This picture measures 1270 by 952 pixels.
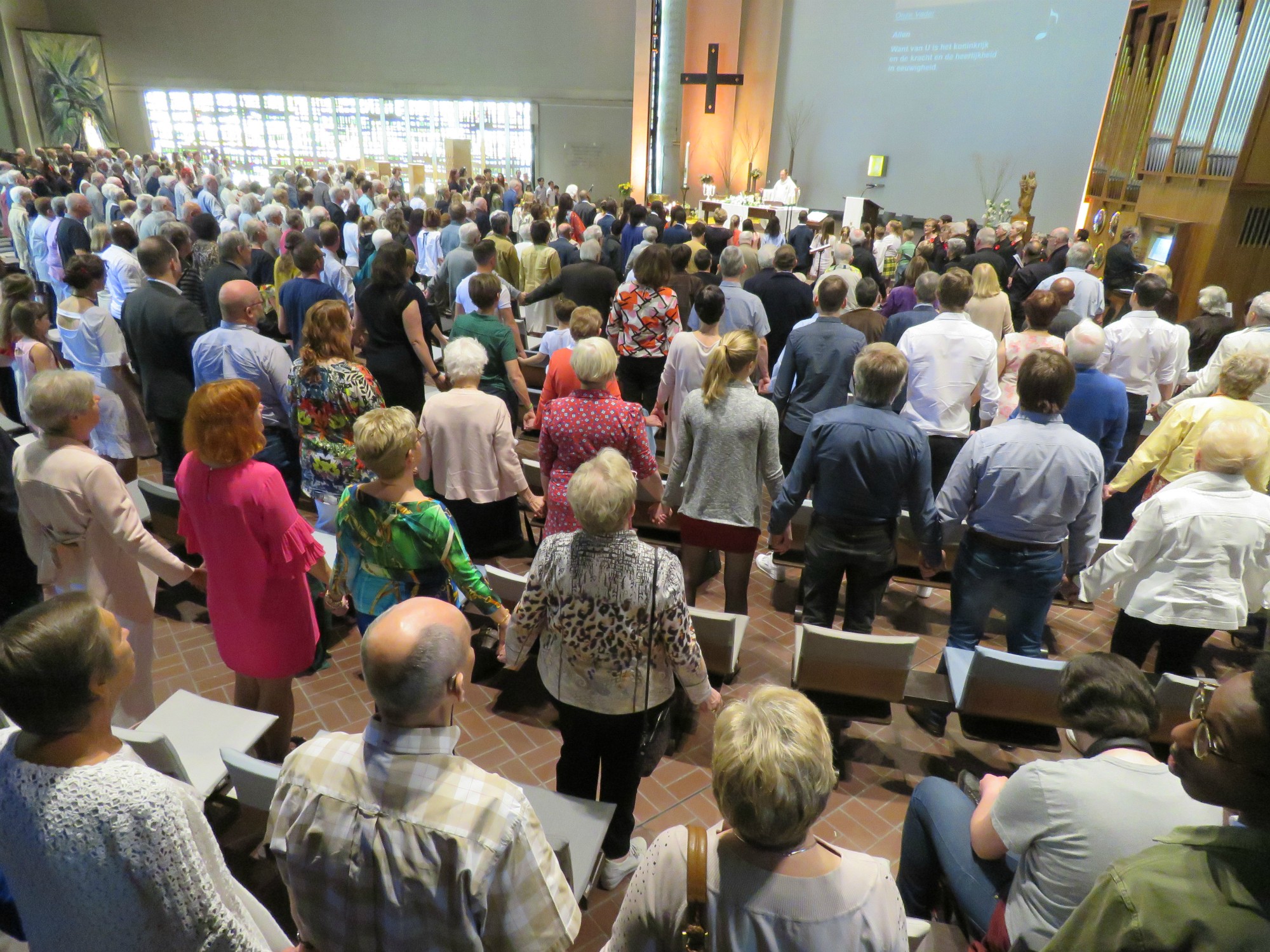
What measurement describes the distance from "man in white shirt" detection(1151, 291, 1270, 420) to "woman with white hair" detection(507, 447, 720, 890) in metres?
4.25

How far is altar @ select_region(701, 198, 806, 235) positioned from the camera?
14688 millimetres

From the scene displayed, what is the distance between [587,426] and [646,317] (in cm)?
206

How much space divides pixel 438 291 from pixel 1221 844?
744 cm

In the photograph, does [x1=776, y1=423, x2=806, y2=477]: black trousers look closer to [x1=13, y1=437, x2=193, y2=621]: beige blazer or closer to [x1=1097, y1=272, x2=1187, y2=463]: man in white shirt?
[x1=1097, y1=272, x2=1187, y2=463]: man in white shirt

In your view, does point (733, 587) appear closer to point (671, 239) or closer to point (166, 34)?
point (671, 239)

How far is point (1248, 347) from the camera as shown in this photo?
468 cm

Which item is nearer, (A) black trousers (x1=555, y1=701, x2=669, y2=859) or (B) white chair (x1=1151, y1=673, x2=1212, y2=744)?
(A) black trousers (x1=555, y1=701, x2=669, y2=859)

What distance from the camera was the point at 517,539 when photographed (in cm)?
419

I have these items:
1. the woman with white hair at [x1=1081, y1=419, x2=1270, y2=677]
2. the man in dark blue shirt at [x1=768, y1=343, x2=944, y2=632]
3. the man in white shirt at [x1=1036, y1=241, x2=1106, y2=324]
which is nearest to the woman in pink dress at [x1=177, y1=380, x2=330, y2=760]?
the man in dark blue shirt at [x1=768, y1=343, x2=944, y2=632]

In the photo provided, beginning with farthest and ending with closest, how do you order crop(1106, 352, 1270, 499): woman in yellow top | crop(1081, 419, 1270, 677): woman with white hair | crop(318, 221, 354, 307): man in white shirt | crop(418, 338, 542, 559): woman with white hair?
crop(318, 221, 354, 307): man in white shirt < crop(418, 338, 542, 559): woman with white hair < crop(1106, 352, 1270, 499): woman in yellow top < crop(1081, 419, 1270, 677): woman with white hair

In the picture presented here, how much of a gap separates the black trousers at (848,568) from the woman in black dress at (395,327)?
282 centimetres

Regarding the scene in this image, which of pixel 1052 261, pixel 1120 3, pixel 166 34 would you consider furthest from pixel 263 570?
pixel 166 34

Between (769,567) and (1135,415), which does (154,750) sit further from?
(1135,415)

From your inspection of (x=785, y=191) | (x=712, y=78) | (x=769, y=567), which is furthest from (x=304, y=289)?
(x=712, y=78)
